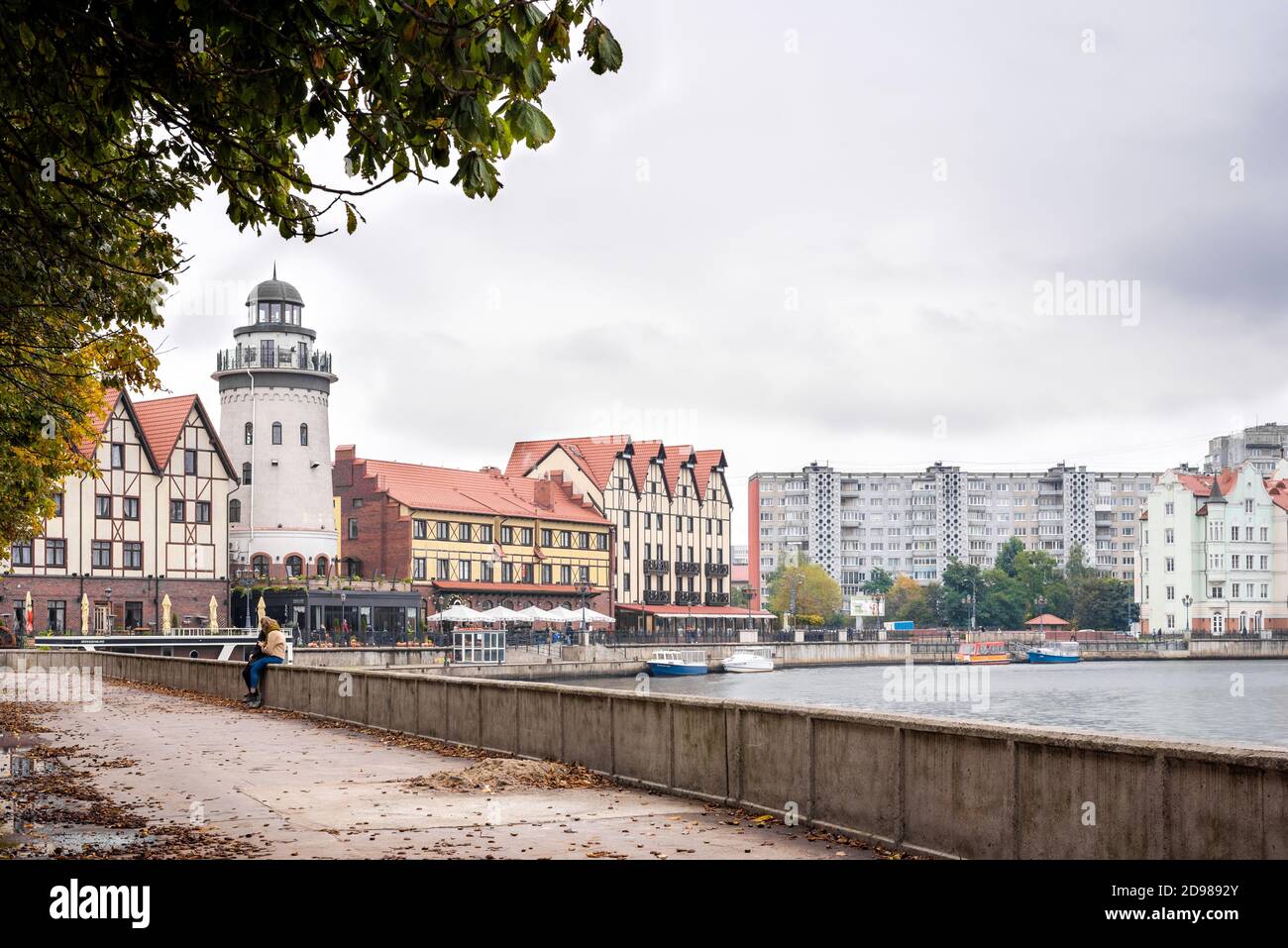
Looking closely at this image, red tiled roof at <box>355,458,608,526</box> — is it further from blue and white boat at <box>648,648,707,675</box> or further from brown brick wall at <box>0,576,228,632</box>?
brown brick wall at <box>0,576,228,632</box>

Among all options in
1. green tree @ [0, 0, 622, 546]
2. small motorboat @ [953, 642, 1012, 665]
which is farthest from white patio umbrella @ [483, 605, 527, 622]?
green tree @ [0, 0, 622, 546]

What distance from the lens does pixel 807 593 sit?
6048 inches

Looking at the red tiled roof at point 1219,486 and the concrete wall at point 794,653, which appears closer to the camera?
the concrete wall at point 794,653

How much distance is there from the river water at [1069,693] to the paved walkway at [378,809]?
30302 millimetres

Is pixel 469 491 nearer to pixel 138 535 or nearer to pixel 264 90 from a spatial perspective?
pixel 138 535

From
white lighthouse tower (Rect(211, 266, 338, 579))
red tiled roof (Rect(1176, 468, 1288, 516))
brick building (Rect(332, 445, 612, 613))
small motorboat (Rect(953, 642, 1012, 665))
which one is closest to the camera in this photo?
white lighthouse tower (Rect(211, 266, 338, 579))

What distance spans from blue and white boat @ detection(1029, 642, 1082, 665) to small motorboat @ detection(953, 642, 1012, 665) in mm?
2287

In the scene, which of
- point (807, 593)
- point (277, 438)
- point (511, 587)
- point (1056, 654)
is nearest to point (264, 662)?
point (277, 438)

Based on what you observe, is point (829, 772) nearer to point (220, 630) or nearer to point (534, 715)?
point (534, 715)

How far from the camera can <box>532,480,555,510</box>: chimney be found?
103 meters

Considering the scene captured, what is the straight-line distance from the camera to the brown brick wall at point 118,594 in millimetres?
67812

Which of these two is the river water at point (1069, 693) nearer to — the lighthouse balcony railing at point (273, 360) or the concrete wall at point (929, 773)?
the lighthouse balcony railing at point (273, 360)

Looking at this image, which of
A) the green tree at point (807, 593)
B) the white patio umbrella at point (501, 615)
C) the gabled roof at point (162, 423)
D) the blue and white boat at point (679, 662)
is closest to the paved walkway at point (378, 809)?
the gabled roof at point (162, 423)
